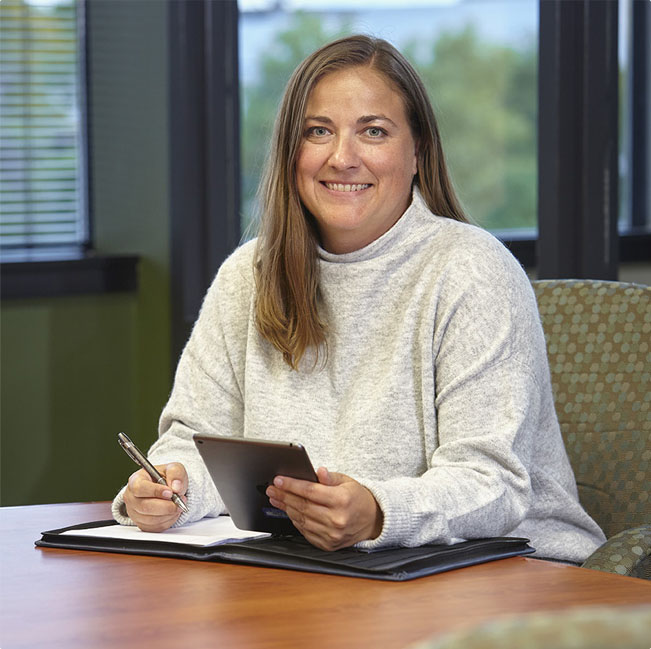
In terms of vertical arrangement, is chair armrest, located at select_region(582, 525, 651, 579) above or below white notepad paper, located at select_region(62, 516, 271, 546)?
below

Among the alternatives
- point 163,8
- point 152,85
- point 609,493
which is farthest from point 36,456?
point 609,493

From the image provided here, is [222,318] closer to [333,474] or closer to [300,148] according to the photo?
[300,148]

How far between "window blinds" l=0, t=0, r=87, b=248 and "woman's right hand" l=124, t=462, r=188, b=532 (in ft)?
7.36

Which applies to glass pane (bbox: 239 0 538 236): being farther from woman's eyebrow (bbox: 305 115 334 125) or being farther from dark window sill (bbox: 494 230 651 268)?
woman's eyebrow (bbox: 305 115 334 125)

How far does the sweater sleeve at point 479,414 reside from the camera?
1303 millimetres

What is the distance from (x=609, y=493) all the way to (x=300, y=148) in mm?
741

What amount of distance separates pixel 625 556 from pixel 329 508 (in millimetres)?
487

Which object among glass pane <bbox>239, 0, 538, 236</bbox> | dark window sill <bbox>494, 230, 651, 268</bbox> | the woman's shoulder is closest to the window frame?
glass pane <bbox>239, 0, 538, 236</bbox>

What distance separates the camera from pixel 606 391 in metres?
1.81

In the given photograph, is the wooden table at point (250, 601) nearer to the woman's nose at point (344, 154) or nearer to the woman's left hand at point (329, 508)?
the woman's left hand at point (329, 508)

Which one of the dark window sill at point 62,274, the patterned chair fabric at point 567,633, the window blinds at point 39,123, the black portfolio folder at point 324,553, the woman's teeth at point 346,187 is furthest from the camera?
the window blinds at point 39,123

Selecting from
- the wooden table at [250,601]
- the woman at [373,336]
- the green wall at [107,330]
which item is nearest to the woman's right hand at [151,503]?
the woman at [373,336]

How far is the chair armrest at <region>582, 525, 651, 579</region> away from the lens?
1484 mm

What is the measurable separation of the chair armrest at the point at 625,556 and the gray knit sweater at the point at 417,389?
0.07 meters
